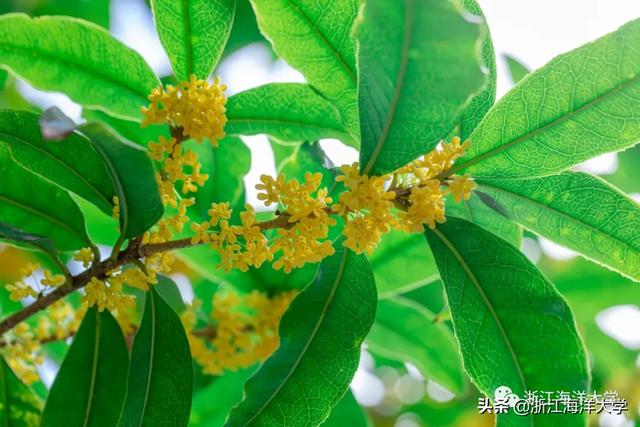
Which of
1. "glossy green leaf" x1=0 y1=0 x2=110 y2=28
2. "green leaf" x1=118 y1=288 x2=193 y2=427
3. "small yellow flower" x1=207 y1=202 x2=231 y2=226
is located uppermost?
"glossy green leaf" x1=0 y1=0 x2=110 y2=28

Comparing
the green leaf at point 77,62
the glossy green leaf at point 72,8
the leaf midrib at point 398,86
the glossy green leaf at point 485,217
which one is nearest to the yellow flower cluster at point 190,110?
the green leaf at point 77,62

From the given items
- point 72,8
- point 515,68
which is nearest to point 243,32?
point 72,8

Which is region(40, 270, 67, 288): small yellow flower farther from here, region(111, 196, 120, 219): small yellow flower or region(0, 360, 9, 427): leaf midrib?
region(0, 360, 9, 427): leaf midrib

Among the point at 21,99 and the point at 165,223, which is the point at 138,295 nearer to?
the point at 165,223

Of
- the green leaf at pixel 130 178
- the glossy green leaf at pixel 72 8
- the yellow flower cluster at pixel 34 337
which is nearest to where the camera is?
the green leaf at pixel 130 178

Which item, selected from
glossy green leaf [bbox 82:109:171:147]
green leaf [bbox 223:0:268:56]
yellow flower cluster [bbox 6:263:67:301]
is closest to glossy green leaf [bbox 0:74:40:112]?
green leaf [bbox 223:0:268:56]

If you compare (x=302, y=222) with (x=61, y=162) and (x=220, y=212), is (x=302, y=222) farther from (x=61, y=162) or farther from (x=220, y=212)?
(x=61, y=162)

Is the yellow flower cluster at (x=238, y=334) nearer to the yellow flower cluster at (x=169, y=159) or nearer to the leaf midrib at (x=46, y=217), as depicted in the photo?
the leaf midrib at (x=46, y=217)
